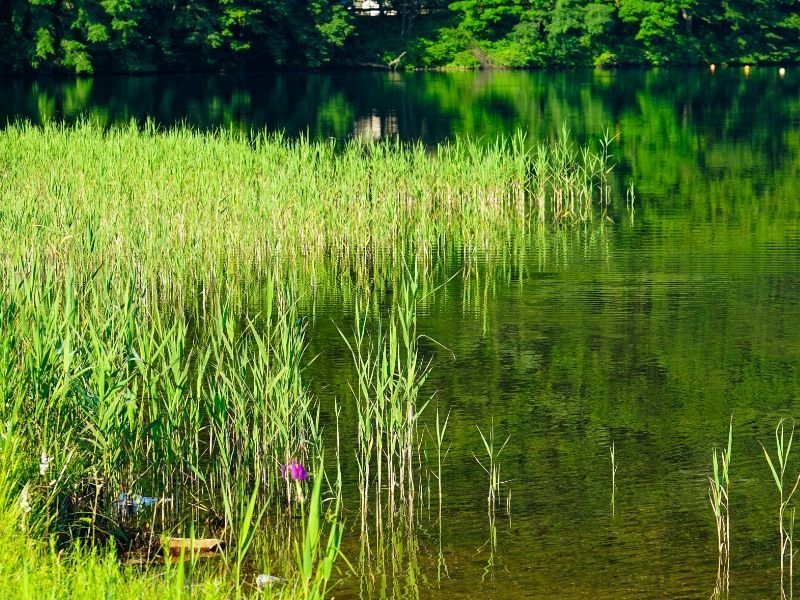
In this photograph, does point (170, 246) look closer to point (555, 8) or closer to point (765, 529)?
point (765, 529)

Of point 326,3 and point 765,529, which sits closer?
point 765,529

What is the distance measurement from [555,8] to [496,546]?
2339 inches

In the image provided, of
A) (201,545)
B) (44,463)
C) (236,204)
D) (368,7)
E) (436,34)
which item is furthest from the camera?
(368,7)

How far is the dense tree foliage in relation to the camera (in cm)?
5475

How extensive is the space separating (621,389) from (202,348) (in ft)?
10.6

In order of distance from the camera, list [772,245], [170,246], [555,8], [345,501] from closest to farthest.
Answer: [345,501]
[170,246]
[772,245]
[555,8]

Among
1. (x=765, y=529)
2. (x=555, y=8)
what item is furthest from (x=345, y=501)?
(x=555, y=8)

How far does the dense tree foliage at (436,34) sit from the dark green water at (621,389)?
36.3 metres

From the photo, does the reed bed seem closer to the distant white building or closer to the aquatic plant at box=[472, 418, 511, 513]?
the aquatic plant at box=[472, 418, 511, 513]

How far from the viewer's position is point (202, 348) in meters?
10.1

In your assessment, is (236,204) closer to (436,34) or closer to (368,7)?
(436,34)

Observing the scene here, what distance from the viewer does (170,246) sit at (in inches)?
489

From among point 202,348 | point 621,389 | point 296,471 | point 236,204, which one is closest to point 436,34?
point 236,204

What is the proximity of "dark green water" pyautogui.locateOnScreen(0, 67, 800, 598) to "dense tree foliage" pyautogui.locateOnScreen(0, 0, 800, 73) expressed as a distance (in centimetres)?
3626
